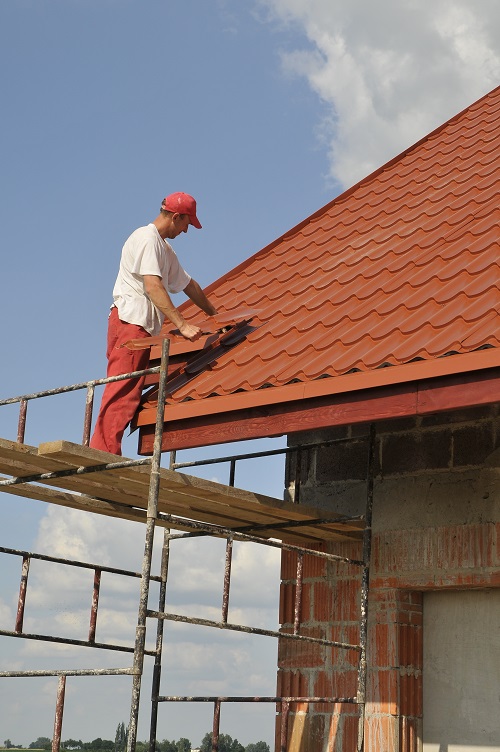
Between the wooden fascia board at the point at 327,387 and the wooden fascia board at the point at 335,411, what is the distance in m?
0.05

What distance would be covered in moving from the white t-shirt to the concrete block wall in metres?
1.60

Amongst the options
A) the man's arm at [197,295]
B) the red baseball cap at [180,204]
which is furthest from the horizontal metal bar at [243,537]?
the red baseball cap at [180,204]

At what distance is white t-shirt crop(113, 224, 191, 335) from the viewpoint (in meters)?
6.97

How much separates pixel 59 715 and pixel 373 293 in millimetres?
3250

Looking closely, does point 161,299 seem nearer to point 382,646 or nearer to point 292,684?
point 382,646

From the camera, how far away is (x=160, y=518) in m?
6.31

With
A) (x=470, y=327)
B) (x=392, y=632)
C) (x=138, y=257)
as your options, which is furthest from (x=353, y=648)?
(x=138, y=257)

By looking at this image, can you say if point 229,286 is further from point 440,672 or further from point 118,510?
point 440,672

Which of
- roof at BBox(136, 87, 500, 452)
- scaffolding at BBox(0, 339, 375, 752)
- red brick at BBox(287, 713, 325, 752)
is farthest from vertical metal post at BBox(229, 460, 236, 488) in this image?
red brick at BBox(287, 713, 325, 752)

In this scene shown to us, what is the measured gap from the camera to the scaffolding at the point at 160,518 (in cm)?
591

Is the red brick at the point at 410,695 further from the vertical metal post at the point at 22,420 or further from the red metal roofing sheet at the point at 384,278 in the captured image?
the vertical metal post at the point at 22,420

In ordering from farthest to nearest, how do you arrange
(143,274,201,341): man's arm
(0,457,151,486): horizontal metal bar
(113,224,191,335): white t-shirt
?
(113,224,191,335): white t-shirt < (143,274,201,341): man's arm < (0,457,151,486): horizontal metal bar

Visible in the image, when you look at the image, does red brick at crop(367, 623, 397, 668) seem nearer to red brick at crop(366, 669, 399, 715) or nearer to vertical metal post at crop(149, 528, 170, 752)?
red brick at crop(366, 669, 399, 715)

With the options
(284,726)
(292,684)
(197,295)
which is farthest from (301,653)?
(197,295)
